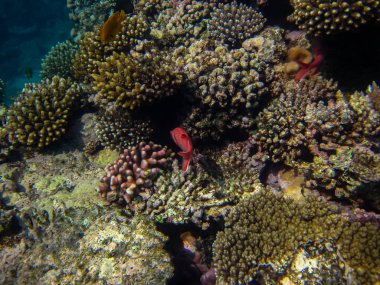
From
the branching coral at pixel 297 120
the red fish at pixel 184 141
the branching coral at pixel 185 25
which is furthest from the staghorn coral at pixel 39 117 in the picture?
the branching coral at pixel 297 120

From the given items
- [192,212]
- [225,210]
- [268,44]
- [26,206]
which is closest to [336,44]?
[268,44]

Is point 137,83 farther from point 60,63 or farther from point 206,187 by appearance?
point 60,63

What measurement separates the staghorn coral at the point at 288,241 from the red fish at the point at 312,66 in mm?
2320

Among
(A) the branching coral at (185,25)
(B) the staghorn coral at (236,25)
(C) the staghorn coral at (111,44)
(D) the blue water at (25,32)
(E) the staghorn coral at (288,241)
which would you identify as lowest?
(E) the staghorn coral at (288,241)

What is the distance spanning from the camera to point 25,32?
88.8ft

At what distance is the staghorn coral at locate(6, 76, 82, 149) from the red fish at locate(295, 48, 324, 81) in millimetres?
4683

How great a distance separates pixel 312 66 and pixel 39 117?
5.46m

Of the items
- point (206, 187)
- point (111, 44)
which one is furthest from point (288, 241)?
point (111, 44)

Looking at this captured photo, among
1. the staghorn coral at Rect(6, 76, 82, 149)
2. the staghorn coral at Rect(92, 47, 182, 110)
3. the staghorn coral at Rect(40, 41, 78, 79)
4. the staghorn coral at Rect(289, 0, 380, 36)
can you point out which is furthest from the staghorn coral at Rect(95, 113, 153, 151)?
the staghorn coral at Rect(289, 0, 380, 36)

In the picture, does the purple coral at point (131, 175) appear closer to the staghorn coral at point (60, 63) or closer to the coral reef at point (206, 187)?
the coral reef at point (206, 187)

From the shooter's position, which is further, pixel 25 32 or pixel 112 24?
pixel 25 32

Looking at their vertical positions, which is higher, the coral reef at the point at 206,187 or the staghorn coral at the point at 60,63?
the staghorn coral at the point at 60,63

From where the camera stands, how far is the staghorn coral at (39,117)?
207 inches

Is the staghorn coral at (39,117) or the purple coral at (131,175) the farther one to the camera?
the staghorn coral at (39,117)
